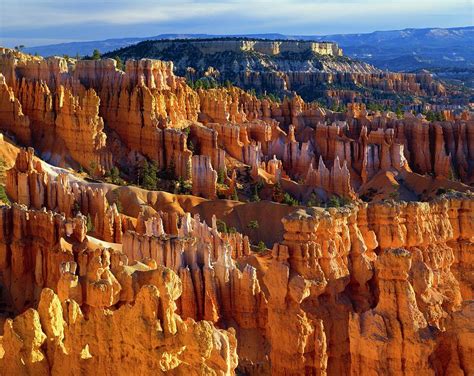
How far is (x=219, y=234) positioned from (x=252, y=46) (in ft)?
439

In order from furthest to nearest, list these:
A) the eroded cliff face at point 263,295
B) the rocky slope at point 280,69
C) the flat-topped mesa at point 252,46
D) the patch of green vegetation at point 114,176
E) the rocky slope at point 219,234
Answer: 1. the flat-topped mesa at point 252,46
2. the rocky slope at point 280,69
3. the patch of green vegetation at point 114,176
4. the rocky slope at point 219,234
5. the eroded cliff face at point 263,295

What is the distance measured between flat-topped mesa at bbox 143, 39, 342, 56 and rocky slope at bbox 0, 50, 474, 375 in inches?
3090

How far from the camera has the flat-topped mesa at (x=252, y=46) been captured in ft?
526

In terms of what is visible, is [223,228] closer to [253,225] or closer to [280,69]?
[253,225]

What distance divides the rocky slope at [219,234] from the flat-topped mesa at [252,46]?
258 ft

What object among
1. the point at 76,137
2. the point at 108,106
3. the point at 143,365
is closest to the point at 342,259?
the point at 143,365

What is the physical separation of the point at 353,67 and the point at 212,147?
11561cm

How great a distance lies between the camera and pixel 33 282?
35031mm

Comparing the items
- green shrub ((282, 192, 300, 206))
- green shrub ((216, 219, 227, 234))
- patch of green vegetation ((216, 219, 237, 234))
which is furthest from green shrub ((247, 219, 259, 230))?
green shrub ((282, 192, 300, 206))

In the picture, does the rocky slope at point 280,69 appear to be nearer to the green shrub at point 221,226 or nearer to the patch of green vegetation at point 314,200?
the patch of green vegetation at point 314,200

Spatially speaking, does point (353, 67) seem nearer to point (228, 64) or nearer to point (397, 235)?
point (228, 64)

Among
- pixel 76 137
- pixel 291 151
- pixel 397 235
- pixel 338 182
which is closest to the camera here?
pixel 397 235

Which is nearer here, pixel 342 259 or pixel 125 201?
pixel 342 259

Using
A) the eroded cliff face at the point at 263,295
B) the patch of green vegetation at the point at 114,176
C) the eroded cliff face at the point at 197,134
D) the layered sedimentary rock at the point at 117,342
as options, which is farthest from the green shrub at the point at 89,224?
the layered sedimentary rock at the point at 117,342
